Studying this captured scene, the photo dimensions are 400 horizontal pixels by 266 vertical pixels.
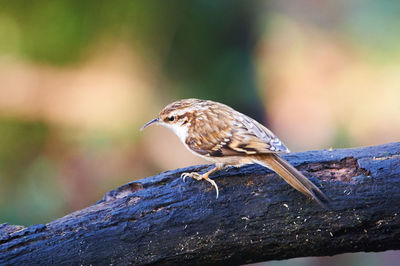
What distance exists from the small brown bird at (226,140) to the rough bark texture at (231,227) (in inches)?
5.7

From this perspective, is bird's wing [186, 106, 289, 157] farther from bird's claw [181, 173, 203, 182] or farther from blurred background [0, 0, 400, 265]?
blurred background [0, 0, 400, 265]

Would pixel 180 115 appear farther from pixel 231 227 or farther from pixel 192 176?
pixel 231 227

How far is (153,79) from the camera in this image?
763cm

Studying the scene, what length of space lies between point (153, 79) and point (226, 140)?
13.2ft

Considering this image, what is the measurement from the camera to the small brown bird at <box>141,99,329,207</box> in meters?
3.36

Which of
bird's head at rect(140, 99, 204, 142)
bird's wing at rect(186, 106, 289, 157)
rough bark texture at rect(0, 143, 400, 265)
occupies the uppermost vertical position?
bird's head at rect(140, 99, 204, 142)

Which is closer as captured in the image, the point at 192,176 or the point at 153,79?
the point at 192,176

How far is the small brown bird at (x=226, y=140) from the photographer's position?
132 inches

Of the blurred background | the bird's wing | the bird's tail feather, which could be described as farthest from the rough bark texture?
the blurred background

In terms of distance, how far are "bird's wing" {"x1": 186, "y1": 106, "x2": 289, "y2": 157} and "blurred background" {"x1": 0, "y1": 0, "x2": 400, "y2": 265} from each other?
312 cm

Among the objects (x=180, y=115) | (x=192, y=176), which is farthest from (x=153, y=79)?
(x=192, y=176)

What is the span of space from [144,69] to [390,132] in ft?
11.9

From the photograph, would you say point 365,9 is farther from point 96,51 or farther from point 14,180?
point 14,180

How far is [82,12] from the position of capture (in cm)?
705
